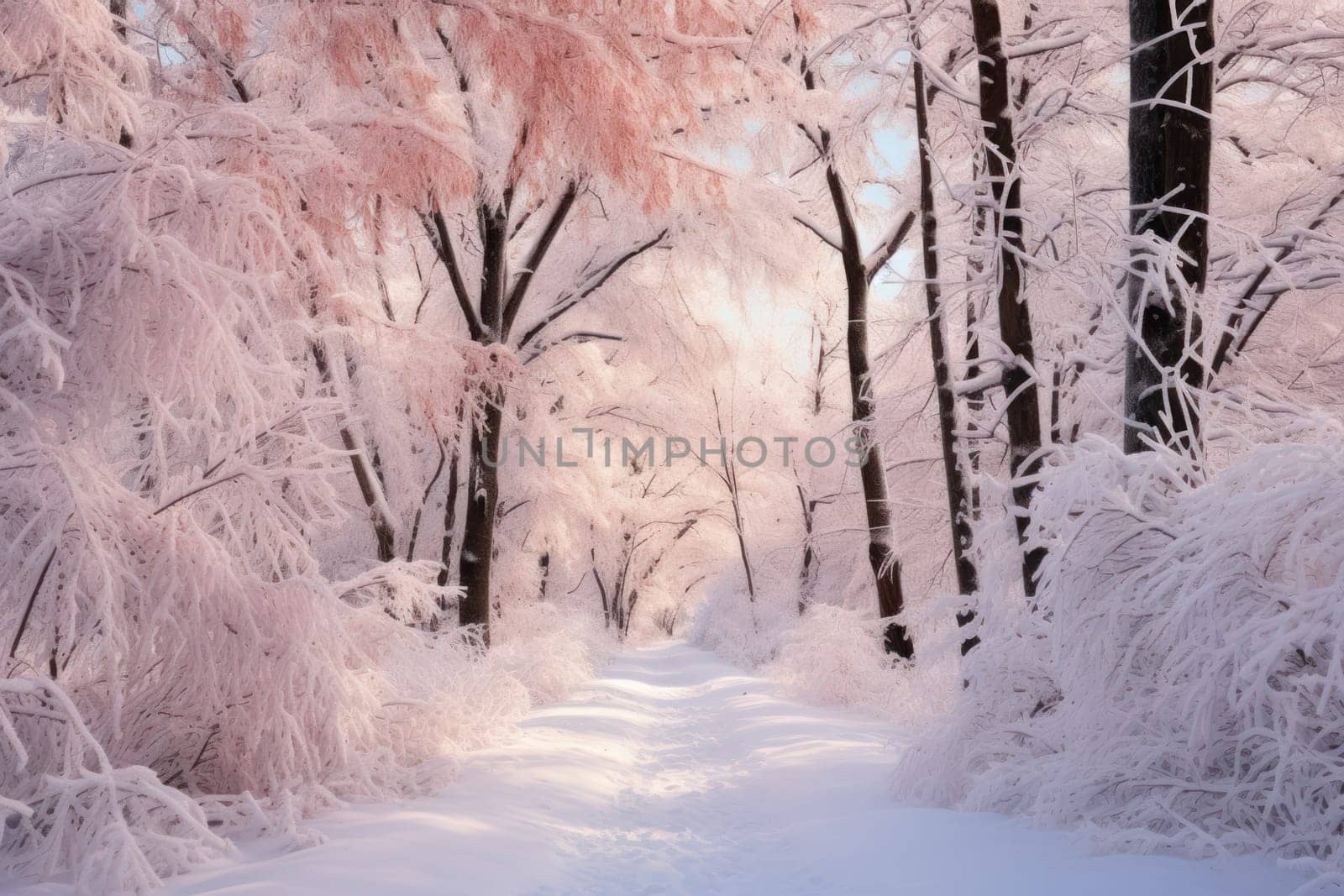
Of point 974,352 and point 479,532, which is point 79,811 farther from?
point 974,352

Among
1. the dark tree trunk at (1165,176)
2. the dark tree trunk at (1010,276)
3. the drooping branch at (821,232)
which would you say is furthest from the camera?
the drooping branch at (821,232)

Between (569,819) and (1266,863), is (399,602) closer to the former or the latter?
(569,819)

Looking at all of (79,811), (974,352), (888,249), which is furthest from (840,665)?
(79,811)

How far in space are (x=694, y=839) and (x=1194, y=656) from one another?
2933mm

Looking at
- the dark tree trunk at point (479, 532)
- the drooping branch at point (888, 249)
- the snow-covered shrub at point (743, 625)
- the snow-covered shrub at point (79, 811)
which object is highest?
the drooping branch at point (888, 249)

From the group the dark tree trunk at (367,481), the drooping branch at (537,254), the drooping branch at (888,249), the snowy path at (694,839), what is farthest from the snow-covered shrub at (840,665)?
the drooping branch at (537,254)

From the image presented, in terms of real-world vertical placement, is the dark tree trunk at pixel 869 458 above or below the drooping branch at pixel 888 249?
below

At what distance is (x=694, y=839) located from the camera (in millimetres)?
4980

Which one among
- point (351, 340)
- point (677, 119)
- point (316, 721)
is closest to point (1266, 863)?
point (316, 721)

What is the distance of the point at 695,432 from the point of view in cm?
1797

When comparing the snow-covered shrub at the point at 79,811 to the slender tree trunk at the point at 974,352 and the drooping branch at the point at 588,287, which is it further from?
the drooping branch at the point at 588,287

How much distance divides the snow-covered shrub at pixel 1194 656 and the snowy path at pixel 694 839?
0.78 ft

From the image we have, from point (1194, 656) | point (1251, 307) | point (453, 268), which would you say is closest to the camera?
point (1194, 656)

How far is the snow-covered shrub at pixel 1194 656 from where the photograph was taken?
291 cm
